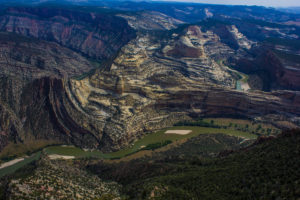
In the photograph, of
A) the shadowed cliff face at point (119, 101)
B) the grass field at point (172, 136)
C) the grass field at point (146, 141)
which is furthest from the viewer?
the shadowed cliff face at point (119, 101)

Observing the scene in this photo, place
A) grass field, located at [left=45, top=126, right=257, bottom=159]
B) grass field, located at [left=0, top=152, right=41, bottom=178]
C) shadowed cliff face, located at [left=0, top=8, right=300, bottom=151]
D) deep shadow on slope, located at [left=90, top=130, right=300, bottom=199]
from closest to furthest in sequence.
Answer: deep shadow on slope, located at [left=90, top=130, right=300, bottom=199], grass field, located at [left=0, top=152, right=41, bottom=178], grass field, located at [left=45, top=126, right=257, bottom=159], shadowed cliff face, located at [left=0, top=8, right=300, bottom=151]

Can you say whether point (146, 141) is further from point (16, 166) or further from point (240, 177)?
point (240, 177)

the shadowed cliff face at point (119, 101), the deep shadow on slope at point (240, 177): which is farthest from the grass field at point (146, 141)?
the deep shadow on slope at point (240, 177)

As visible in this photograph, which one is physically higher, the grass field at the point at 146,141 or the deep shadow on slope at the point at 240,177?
the deep shadow on slope at the point at 240,177

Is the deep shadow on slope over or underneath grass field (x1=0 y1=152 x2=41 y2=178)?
over

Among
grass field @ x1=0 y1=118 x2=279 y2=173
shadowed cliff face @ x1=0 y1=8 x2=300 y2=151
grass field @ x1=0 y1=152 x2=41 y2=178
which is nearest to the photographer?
grass field @ x1=0 y1=152 x2=41 y2=178

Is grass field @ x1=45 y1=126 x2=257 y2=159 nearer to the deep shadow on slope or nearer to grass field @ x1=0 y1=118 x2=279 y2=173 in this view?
grass field @ x1=0 y1=118 x2=279 y2=173

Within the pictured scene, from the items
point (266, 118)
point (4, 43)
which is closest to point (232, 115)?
point (266, 118)

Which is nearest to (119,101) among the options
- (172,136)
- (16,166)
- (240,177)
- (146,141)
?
(146,141)

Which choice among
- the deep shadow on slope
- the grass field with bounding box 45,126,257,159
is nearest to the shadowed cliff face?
the grass field with bounding box 45,126,257,159

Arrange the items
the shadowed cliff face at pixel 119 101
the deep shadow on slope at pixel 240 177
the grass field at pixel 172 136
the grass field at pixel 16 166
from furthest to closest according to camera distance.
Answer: the shadowed cliff face at pixel 119 101 < the grass field at pixel 172 136 < the grass field at pixel 16 166 < the deep shadow on slope at pixel 240 177

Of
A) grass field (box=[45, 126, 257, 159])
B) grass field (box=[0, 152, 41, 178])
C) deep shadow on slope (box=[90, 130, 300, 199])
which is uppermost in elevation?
deep shadow on slope (box=[90, 130, 300, 199])

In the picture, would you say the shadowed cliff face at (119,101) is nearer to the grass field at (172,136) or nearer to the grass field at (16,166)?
the grass field at (172,136)
